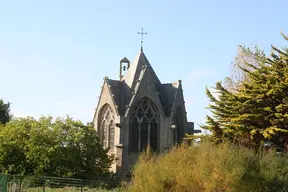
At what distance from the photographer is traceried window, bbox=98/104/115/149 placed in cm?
3631

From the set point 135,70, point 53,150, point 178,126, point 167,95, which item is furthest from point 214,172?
point 135,70

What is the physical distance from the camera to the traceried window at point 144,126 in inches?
1394

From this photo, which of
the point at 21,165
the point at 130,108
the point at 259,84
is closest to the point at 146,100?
the point at 130,108

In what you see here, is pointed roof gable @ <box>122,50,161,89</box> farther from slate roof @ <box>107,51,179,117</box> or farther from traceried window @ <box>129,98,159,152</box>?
traceried window @ <box>129,98,159,152</box>

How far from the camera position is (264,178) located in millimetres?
15031

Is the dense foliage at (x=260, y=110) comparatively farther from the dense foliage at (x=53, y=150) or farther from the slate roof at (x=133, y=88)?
the slate roof at (x=133, y=88)

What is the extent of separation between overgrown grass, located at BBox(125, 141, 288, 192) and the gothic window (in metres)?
19.8

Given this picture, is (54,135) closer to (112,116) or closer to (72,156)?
(72,156)

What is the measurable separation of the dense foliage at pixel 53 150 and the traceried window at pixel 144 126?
3950 mm

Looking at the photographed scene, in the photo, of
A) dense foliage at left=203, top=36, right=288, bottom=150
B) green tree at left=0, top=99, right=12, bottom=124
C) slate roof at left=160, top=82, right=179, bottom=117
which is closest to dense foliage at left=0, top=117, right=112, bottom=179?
slate roof at left=160, top=82, right=179, bottom=117

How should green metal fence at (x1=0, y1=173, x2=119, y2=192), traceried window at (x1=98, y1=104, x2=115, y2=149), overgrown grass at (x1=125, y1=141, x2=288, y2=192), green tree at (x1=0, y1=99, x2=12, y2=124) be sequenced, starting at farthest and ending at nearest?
green tree at (x1=0, y1=99, x2=12, y2=124) < traceried window at (x1=98, y1=104, x2=115, y2=149) < green metal fence at (x1=0, y1=173, x2=119, y2=192) < overgrown grass at (x1=125, y1=141, x2=288, y2=192)

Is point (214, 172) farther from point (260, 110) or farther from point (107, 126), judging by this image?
point (107, 126)

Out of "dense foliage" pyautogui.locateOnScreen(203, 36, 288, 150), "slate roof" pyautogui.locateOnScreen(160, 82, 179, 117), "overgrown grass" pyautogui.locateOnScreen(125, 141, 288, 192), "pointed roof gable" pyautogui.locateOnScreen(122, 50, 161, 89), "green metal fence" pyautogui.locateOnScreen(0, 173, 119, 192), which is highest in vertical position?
"pointed roof gable" pyautogui.locateOnScreen(122, 50, 161, 89)

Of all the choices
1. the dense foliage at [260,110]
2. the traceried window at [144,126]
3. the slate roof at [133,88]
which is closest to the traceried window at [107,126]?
the slate roof at [133,88]
